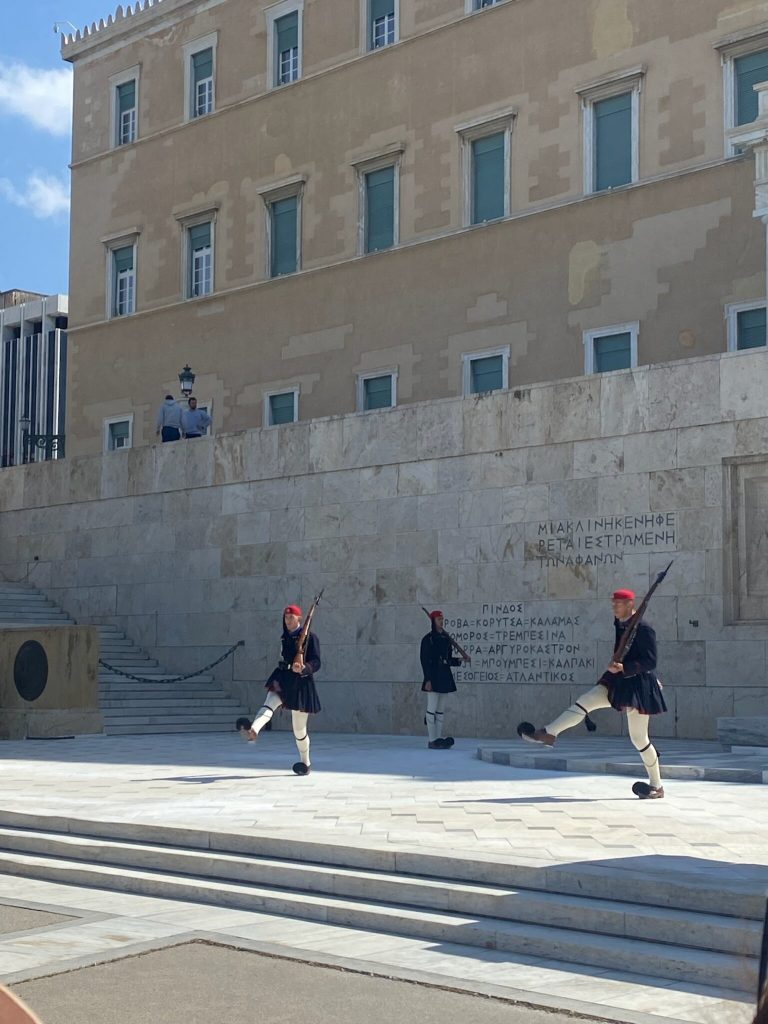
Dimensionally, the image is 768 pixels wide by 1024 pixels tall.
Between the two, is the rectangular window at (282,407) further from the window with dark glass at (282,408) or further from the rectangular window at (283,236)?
the rectangular window at (283,236)

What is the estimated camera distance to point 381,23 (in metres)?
32.5

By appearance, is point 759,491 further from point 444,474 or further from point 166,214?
point 166,214

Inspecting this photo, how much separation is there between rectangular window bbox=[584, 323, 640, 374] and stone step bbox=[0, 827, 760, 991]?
18.3 m

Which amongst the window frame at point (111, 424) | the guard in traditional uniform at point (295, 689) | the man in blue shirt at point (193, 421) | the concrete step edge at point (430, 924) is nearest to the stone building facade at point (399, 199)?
the window frame at point (111, 424)

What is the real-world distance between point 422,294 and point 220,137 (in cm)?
811

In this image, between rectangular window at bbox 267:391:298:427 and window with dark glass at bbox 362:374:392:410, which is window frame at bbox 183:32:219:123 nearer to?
rectangular window at bbox 267:391:298:427

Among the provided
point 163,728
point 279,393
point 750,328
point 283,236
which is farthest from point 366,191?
point 163,728

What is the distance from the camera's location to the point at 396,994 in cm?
700

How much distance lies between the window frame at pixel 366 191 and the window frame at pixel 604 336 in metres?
5.53

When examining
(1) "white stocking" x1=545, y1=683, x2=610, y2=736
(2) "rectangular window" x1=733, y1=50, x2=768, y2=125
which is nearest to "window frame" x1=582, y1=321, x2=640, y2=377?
(2) "rectangular window" x1=733, y1=50, x2=768, y2=125

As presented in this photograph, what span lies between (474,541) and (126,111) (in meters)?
21.0

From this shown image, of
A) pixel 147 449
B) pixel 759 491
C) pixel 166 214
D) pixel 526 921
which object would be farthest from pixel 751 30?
pixel 526 921

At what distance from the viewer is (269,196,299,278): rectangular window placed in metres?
33.8

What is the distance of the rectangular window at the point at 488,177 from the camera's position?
29797mm
